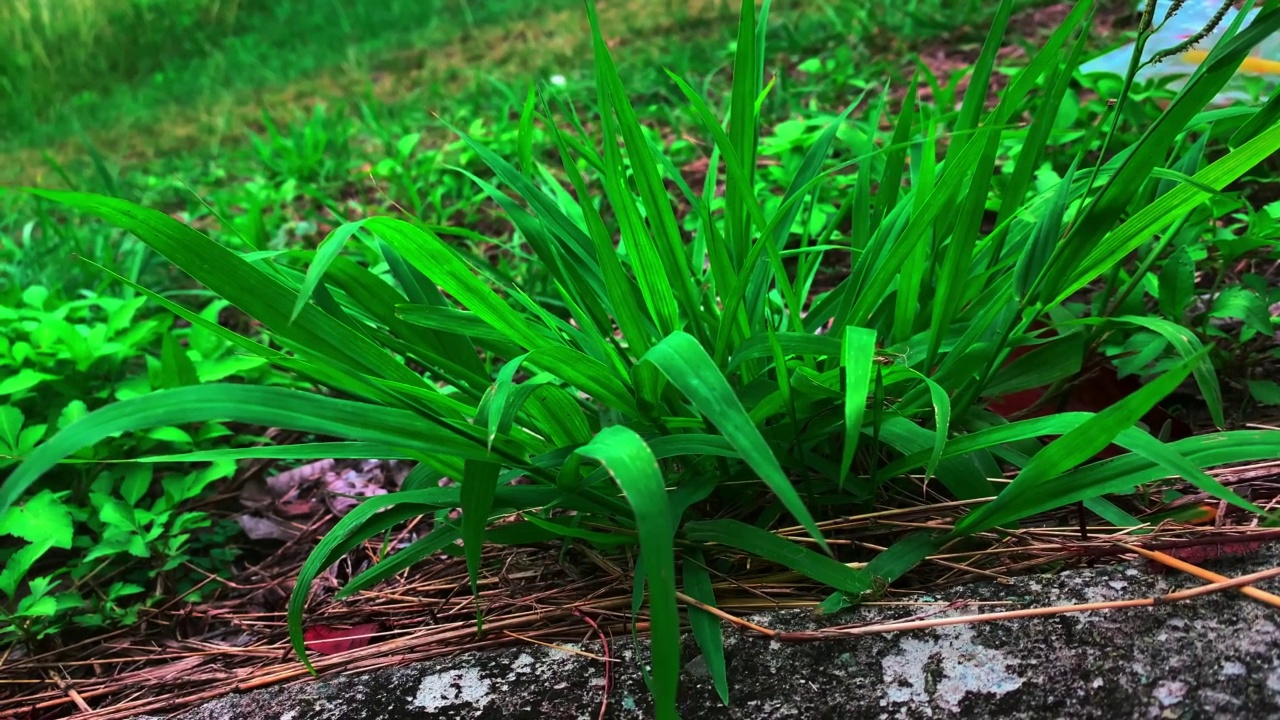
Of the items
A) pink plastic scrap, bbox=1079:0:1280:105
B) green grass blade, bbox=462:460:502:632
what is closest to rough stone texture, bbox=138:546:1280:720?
green grass blade, bbox=462:460:502:632

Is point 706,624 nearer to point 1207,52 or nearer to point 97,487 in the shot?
point 97,487

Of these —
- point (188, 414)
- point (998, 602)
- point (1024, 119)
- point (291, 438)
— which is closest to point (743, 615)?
point (998, 602)

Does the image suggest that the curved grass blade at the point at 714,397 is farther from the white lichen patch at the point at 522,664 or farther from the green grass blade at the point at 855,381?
the white lichen patch at the point at 522,664

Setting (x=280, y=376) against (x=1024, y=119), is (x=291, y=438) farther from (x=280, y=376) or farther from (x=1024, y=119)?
(x=1024, y=119)

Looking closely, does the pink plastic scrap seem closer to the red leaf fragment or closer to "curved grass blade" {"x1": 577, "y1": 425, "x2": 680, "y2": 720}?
"curved grass blade" {"x1": 577, "y1": 425, "x2": 680, "y2": 720}

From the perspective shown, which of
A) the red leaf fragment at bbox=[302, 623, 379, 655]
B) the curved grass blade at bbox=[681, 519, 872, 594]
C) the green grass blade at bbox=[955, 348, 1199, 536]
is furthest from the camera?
the red leaf fragment at bbox=[302, 623, 379, 655]

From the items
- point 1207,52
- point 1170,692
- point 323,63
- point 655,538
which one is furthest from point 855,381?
point 323,63
